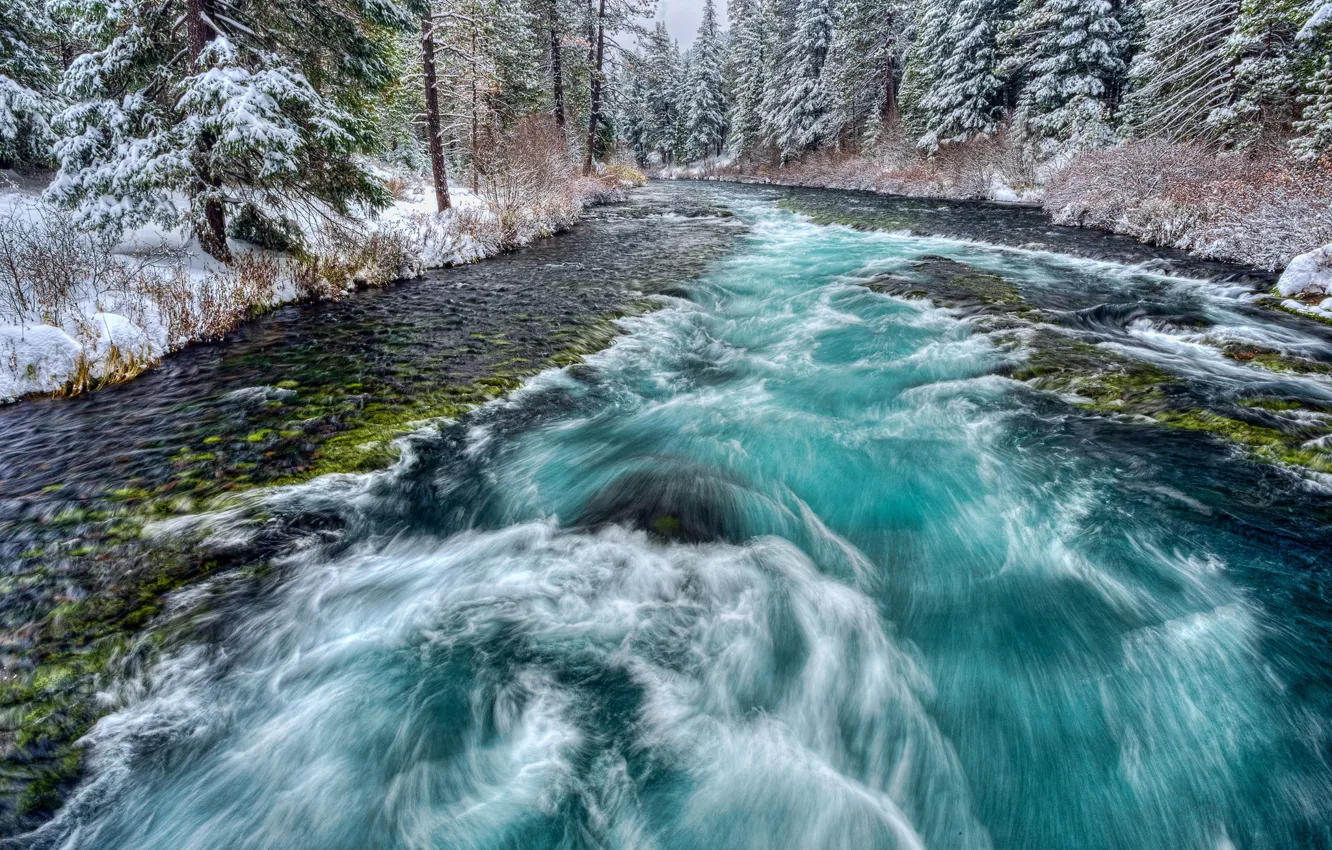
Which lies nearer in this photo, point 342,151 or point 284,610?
point 284,610

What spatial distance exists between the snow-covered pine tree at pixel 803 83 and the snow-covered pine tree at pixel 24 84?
37.0m

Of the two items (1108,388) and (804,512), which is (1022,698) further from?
(1108,388)

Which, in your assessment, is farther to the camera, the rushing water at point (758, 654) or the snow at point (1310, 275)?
the snow at point (1310, 275)

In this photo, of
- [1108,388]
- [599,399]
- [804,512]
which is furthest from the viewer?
[599,399]

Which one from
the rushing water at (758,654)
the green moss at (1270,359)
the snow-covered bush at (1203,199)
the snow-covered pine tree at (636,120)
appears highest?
the snow-covered pine tree at (636,120)

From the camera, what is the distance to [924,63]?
29484 millimetres

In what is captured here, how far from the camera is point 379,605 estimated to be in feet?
11.1

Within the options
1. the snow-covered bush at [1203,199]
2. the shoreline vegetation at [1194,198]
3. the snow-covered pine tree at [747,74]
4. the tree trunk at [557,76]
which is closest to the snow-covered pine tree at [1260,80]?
the shoreline vegetation at [1194,198]

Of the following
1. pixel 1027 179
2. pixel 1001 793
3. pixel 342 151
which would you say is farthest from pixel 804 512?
pixel 1027 179

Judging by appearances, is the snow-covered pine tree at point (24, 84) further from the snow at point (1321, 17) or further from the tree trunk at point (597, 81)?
the snow at point (1321, 17)

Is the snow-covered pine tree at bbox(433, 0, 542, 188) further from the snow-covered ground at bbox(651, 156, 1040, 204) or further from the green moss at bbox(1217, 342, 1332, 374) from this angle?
the snow-covered ground at bbox(651, 156, 1040, 204)

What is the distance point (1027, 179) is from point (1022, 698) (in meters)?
26.0

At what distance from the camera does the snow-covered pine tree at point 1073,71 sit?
21.3 meters

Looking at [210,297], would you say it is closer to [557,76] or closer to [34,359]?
[34,359]
